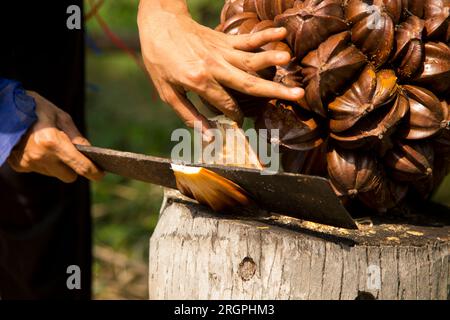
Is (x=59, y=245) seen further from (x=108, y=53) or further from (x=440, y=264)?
(x=108, y=53)

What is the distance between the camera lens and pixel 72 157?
2.21 meters

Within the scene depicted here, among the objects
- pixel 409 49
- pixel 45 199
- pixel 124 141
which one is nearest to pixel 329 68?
pixel 409 49

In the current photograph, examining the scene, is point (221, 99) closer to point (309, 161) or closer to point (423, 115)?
point (309, 161)

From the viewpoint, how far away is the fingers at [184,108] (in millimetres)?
2047

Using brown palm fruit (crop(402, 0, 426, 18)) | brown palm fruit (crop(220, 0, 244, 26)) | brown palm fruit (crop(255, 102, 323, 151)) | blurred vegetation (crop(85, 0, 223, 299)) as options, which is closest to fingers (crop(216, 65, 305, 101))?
brown palm fruit (crop(255, 102, 323, 151))

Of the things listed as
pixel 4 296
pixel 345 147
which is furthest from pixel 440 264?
pixel 4 296

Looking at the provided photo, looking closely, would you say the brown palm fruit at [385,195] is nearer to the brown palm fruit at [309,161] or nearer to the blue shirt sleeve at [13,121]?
the brown palm fruit at [309,161]

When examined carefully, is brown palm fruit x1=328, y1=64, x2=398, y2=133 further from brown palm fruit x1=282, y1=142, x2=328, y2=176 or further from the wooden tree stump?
the wooden tree stump

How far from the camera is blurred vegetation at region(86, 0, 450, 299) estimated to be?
411cm

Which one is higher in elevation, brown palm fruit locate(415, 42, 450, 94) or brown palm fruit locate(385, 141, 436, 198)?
brown palm fruit locate(415, 42, 450, 94)

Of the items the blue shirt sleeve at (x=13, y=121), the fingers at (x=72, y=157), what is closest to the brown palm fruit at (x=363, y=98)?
the fingers at (x=72, y=157)

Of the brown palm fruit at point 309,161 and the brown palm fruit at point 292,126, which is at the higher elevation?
the brown palm fruit at point 292,126

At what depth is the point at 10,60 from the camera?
114 inches

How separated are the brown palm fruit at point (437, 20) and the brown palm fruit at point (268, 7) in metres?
0.38
